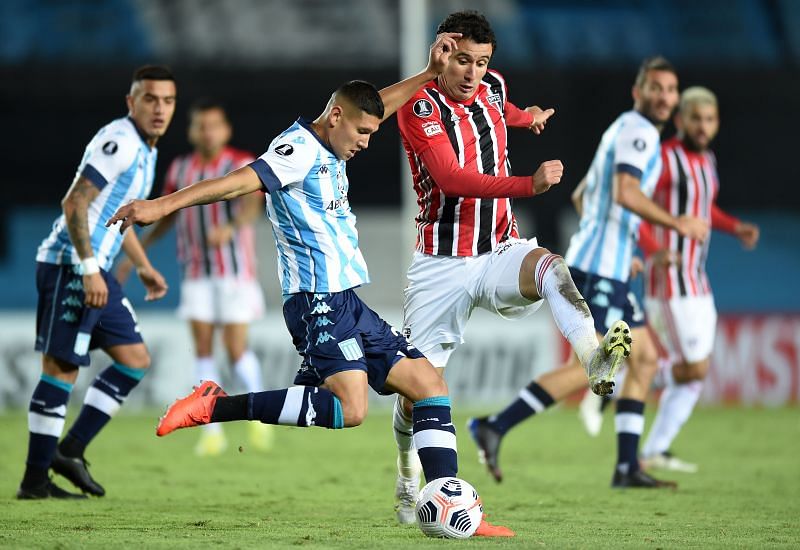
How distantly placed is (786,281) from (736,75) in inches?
173

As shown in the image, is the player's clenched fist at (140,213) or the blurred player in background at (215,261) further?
the blurred player in background at (215,261)

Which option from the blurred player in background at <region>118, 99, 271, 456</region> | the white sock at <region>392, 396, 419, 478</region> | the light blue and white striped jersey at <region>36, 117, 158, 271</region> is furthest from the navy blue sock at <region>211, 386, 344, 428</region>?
the blurred player in background at <region>118, 99, 271, 456</region>

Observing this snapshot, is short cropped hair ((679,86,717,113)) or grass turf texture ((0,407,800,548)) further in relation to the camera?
short cropped hair ((679,86,717,113))

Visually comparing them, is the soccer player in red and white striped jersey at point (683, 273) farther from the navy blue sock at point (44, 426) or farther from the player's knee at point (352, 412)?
the navy blue sock at point (44, 426)

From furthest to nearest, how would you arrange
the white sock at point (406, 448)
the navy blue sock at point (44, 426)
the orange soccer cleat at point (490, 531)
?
the navy blue sock at point (44, 426), the white sock at point (406, 448), the orange soccer cleat at point (490, 531)

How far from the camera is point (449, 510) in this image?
542 cm

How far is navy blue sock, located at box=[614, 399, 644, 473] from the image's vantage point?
782cm

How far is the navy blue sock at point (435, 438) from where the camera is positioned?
564 cm

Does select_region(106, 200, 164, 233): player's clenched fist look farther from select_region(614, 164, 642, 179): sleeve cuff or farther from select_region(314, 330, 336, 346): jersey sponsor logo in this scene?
select_region(614, 164, 642, 179): sleeve cuff

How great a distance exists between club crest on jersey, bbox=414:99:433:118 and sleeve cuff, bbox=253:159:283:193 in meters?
1.14

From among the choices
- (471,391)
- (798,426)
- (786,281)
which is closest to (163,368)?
(471,391)

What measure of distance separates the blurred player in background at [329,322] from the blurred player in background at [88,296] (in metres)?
1.53

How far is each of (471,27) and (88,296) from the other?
7.95 ft

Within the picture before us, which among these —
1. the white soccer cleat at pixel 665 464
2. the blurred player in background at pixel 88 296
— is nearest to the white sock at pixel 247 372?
the blurred player in background at pixel 88 296
